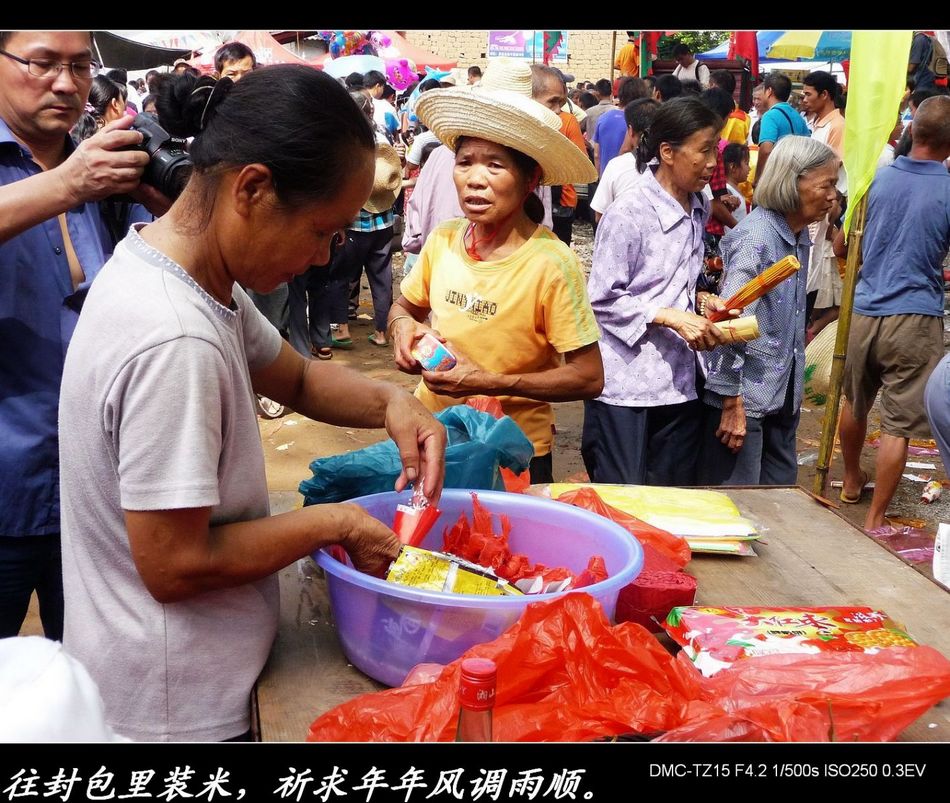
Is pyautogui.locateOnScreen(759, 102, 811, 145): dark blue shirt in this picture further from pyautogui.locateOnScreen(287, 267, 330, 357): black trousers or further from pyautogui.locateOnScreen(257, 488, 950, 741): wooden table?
pyautogui.locateOnScreen(257, 488, 950, 741): wooden table

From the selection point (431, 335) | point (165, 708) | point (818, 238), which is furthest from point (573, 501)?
point (818, 238)

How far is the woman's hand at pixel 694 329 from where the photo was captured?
3146 mm

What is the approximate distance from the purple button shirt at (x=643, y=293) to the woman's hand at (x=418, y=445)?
1560 mm

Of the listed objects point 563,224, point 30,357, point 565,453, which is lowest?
point 565,453

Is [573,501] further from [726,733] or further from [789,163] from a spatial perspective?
[789,163]

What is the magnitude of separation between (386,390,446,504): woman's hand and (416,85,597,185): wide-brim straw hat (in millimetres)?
986

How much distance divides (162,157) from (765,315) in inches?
93.2

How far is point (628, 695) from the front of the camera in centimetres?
138

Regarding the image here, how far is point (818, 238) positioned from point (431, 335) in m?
4.68

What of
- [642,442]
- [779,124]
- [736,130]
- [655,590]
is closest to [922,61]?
[736,130]

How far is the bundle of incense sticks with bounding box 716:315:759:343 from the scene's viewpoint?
3158 mm

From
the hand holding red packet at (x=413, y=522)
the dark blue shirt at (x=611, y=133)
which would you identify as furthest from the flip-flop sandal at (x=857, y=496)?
the dark blue shirt at (x=611, y=133)

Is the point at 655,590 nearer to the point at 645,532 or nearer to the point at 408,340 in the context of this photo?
the point at 645,532

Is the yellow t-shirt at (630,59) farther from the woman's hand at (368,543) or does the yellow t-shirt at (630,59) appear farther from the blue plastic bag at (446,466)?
the woman's hand at (368,543)
